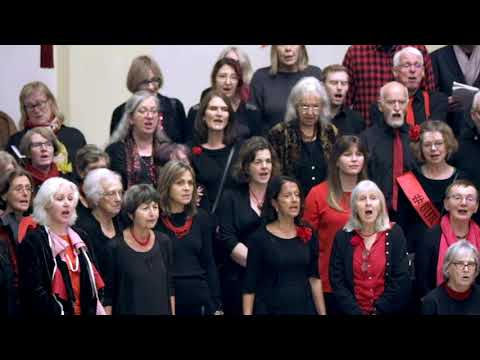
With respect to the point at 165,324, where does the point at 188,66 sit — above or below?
above

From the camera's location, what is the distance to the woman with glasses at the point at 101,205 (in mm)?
11453

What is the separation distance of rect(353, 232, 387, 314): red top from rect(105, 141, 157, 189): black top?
1.54 metres

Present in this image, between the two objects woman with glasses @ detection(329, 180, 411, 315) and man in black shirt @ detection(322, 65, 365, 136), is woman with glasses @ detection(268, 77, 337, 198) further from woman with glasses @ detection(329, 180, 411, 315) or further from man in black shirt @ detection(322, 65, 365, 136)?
woman with glasses @ detection(329, 180, 411, 315)

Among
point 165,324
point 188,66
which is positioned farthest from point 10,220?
point 188,66

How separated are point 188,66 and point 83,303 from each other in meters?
4.44

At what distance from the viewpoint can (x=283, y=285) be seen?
1150 cm

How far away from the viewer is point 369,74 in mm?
12969

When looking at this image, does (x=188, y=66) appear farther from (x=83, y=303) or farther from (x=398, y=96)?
(x=83, y=303)

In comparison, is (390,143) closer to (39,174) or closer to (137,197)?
(137,197)

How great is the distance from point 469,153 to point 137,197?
248cm

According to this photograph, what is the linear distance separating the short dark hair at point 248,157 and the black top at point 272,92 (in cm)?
53

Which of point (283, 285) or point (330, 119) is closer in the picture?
point (283, 285)

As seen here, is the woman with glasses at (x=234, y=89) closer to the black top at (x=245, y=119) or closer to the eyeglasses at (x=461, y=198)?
the black top at (x=245, y=119)

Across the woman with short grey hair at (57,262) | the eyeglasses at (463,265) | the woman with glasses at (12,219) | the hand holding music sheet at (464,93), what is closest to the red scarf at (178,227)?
the woman with short grey hair at (57,262)
